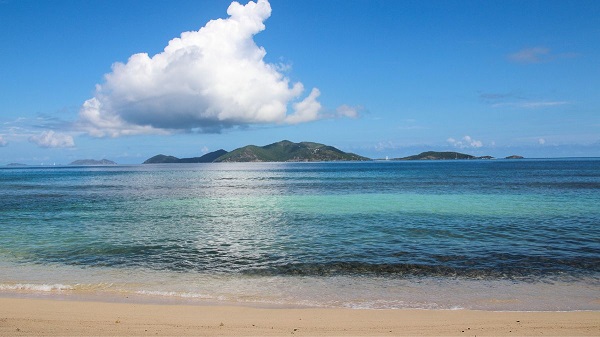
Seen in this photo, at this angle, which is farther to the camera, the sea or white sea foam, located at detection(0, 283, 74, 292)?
white sea foam, located at detection(0, 283, 74, 292)

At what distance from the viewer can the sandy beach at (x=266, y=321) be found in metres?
9.91

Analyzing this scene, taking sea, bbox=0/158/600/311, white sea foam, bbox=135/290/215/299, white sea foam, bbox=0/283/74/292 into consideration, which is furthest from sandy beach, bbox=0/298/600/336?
white sea foam, bbox=0/283/74/292

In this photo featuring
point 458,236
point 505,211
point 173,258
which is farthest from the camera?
point 505,211

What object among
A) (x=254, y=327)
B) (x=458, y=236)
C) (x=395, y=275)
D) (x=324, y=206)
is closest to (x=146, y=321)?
(x=254, y=327)

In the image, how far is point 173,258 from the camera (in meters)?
19.0

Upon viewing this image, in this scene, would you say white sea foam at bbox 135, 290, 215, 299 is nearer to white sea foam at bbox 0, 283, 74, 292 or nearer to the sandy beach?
the sandy beach

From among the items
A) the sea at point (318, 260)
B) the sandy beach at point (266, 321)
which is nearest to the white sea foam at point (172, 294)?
the sea at point (318, 260)

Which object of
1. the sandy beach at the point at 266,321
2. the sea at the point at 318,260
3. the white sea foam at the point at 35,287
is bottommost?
the sea at the point at 318,260

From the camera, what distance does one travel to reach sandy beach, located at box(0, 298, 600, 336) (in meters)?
9.91

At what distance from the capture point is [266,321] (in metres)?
10.7

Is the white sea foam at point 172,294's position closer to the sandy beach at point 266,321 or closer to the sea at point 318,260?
the sea at point 318,260

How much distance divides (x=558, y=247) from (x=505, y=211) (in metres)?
15.9

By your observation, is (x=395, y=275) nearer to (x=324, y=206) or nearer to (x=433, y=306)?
(x=433, y=306)

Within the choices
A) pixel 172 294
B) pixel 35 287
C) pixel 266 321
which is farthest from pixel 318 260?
pixel 35 287
